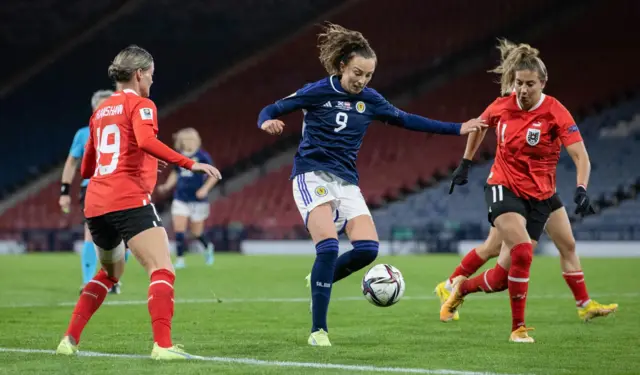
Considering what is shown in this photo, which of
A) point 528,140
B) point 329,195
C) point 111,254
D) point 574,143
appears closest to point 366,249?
point 329,195

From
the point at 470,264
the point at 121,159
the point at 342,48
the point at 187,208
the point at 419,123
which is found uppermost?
the point at 342,48

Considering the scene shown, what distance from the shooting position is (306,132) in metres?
7.62

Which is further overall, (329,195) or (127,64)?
(329,195)

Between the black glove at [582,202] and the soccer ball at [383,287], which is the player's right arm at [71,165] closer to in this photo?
the soccer ball at [383,287]

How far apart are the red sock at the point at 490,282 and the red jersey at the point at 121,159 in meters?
3.20

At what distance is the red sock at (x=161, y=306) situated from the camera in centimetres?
611

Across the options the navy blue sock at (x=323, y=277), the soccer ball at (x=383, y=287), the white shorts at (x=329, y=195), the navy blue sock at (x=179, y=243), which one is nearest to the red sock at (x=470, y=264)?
the soccer ball at (x=383, y=287)

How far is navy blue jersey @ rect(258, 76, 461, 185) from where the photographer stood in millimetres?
7473

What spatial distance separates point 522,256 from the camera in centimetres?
765

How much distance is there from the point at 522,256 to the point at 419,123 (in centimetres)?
123

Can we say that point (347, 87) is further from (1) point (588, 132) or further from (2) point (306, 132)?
(1) point (588, 132)

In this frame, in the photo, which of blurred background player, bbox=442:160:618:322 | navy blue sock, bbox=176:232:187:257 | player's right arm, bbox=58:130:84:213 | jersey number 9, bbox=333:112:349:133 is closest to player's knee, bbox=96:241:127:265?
jersey number 9, bbox=333:112:349:133

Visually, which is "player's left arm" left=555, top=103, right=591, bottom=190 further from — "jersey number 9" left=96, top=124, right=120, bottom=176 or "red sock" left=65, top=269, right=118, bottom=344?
"red sock" left=65, top=269, right=118, bottom=344

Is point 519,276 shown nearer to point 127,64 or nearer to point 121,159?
point 121,159
